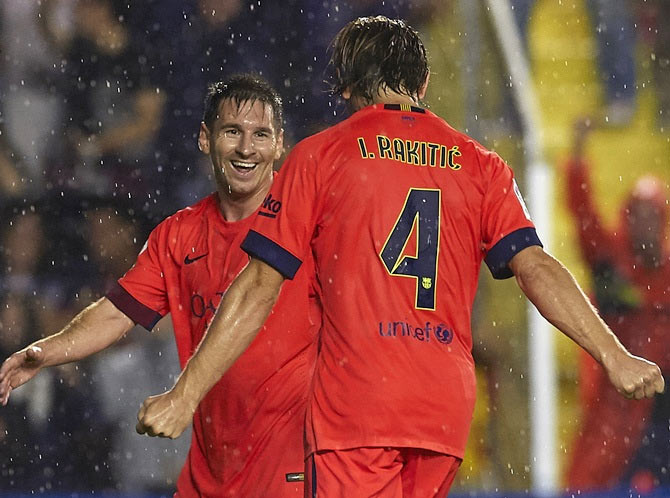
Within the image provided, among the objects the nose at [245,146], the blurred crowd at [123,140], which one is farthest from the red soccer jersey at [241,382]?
the blurred crowd at [123,140]

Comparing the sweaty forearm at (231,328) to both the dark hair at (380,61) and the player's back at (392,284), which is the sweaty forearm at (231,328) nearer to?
the player's back at (392,284)

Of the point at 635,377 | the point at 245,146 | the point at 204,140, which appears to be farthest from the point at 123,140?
the point at 635,377

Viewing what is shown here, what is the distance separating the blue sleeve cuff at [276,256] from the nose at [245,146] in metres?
1.45

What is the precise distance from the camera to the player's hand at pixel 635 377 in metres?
3.54

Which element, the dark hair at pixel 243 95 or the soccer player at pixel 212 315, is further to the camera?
the dark hair at pixel 243 95

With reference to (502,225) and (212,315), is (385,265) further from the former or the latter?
(212,315)

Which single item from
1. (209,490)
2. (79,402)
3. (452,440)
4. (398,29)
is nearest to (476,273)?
(452,440)

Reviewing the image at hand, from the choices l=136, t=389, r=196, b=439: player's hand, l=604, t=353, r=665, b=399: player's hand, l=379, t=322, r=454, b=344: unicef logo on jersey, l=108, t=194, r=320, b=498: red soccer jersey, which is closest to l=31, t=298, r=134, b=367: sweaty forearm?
l=108, t=194, r=320, b=498: red soccer jersey

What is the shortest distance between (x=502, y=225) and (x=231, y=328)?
32.0 inches

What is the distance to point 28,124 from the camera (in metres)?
8.05

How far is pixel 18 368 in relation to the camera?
4.70 metres

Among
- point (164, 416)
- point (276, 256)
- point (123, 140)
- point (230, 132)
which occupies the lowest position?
point (164, 416)

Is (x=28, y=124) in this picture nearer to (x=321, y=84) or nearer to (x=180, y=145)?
(x=180, y=145)

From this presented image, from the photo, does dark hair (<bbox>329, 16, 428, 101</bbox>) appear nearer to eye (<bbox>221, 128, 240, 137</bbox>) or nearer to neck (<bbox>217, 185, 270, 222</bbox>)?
neck (<bbox>217, 185, 270, 222</bbox>)
